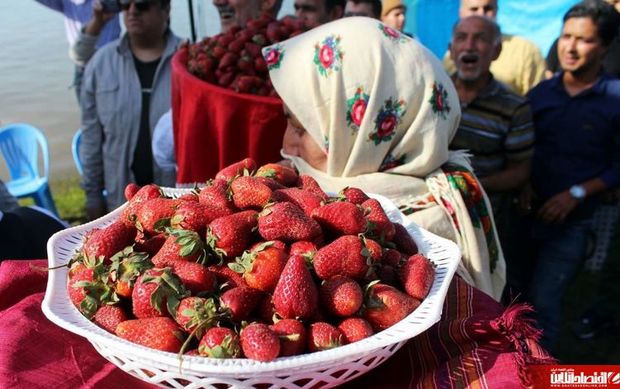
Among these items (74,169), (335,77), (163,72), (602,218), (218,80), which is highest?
(335,77)

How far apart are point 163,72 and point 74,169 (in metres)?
3.82

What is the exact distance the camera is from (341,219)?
1123mm

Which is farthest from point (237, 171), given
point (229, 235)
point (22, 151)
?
point (22, 151)

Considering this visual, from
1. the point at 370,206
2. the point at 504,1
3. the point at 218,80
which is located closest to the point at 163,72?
the point at 218,80

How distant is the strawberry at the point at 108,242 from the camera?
1.05 meters

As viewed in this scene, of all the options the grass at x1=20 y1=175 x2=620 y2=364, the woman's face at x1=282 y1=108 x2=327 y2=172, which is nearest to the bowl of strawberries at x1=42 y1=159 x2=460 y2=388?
the woman's face at x1=282 y1=108 x2=327 y2=172

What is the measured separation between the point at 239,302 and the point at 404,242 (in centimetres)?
48

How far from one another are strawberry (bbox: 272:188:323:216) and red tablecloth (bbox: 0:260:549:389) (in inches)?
14.1

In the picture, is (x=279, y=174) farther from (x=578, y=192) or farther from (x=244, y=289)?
(x=578, y=192)

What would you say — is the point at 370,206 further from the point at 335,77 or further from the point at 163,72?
the point at 163,72

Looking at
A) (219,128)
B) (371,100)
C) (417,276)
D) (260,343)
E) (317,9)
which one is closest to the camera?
(260,343)

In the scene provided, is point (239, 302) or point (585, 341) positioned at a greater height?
point (239, 302)

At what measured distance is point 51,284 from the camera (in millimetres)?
1060

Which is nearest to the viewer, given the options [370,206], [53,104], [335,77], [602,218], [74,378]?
[74,378]
